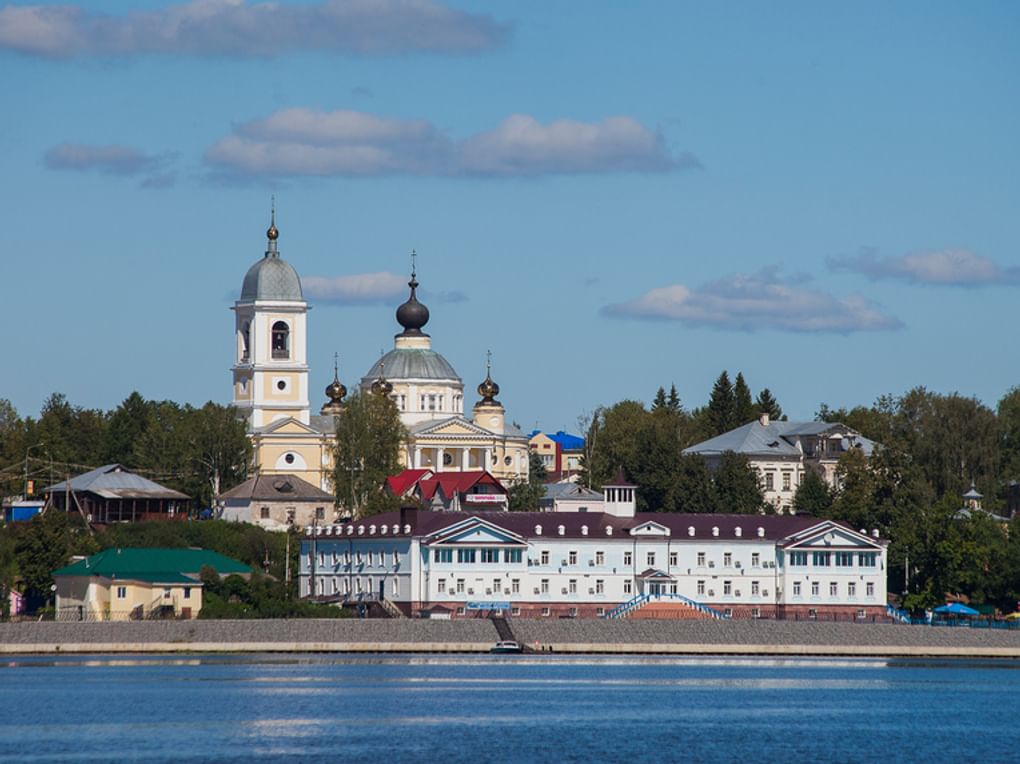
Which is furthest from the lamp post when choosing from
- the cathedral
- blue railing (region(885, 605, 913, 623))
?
blue railing (region(885, 605, 913, 623))

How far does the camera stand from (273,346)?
154m

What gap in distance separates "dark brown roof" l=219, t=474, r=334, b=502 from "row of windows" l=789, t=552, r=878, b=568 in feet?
104

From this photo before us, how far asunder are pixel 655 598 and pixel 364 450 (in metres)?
30.8

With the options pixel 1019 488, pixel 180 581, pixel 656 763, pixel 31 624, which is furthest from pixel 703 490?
pixel 656 763

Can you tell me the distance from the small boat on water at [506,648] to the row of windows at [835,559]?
61.9 feet

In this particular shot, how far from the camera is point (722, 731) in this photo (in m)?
72.3

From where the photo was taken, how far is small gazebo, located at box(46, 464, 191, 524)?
420 ft

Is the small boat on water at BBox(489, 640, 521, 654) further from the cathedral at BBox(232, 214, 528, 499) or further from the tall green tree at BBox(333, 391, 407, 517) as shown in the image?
the cathedral at BBox(232, 214, 528, 499)

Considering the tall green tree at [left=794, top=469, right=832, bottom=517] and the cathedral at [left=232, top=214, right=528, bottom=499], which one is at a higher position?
the cathedral at [left=232, top=214, right=528, bottom=499]

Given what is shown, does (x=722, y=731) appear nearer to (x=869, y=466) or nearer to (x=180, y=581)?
(x=180, y=581)

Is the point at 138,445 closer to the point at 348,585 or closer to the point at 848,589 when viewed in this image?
the point at 348,585

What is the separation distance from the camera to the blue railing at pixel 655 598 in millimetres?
110188

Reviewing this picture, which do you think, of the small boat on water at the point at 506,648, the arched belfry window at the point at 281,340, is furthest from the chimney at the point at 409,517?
the arched belfry window at the point at 281,340

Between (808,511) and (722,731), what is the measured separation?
59264 mm
